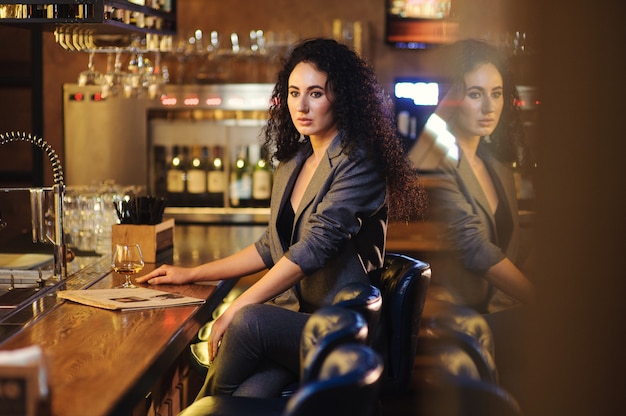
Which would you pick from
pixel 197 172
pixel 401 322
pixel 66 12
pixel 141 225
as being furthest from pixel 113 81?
pixel 401 322

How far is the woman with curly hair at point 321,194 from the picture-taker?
2.70m

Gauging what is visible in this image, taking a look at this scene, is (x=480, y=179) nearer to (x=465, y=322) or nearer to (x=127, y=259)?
(x=465, y=322)

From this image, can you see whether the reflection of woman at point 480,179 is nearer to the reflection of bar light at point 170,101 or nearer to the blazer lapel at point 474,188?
the blazer lapel at point 474,188

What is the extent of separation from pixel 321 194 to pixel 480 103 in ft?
6.74

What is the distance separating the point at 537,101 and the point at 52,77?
6.64 m

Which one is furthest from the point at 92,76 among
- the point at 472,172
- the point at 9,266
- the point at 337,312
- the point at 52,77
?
the point at 472,172

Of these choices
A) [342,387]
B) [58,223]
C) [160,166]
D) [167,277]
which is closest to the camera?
[342,387]

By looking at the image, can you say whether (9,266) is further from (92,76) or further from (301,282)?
(92,76)

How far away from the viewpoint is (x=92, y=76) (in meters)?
4.78

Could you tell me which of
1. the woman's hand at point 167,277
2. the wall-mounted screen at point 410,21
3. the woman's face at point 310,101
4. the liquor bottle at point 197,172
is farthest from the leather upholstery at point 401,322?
the wall-mounted screen at point 410,21

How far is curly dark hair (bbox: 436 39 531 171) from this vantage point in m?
0.68

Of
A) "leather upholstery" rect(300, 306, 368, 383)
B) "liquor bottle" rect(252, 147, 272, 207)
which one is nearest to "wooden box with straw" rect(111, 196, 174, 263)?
"leather upholstery" rect(300, 306, 368, 383)

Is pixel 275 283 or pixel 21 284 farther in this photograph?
pixel 21 284

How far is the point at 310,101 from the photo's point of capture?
2902 mm
